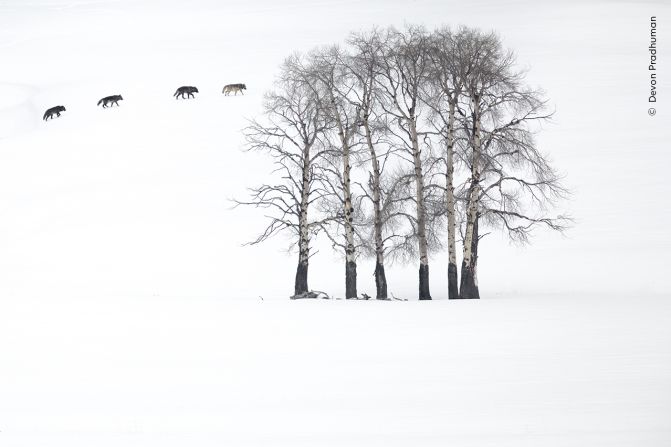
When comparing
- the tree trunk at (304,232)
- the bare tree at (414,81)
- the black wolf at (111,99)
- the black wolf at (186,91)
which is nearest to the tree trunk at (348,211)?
the tree trunk at (304,232)

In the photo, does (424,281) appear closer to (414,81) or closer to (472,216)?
(472,216)

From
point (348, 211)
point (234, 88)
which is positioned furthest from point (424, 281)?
point (234, 88)

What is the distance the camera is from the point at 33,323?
21891 mm

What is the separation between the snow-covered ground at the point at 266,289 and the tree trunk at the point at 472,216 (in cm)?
101

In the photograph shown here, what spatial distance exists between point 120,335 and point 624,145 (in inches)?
1489

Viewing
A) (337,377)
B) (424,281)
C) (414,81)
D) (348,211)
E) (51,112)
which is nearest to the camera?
(337,377)

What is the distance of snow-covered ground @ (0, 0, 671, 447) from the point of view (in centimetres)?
1386

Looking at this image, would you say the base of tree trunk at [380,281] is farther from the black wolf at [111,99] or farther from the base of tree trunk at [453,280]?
the black wolf at [111,99]

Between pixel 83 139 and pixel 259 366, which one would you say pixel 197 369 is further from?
pixel 83 139

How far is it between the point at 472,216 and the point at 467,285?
225 cm

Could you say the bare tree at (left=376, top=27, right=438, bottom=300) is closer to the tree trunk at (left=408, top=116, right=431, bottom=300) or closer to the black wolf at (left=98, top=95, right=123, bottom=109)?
the tree trunk at (left=408, top=116, right=431, bottom=300)

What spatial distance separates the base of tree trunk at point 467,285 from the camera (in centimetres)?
2808

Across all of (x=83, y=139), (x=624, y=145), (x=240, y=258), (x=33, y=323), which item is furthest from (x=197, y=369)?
(x=83, y=139)

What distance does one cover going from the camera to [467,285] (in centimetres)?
2833
